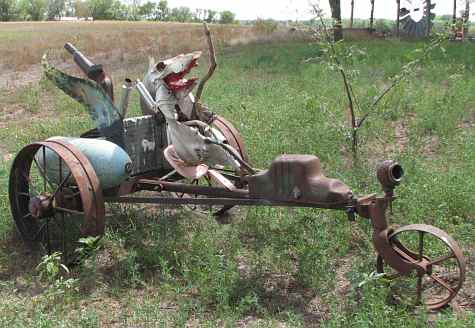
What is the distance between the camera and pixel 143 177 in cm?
548

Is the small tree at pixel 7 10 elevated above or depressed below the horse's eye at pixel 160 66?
above

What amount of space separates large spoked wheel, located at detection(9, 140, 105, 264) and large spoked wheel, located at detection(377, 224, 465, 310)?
2.10 m

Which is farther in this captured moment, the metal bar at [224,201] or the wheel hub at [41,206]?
the wheel hub at [41,206]

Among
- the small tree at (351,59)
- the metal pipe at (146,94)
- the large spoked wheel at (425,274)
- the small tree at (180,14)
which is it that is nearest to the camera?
the large spoked wheel at (425,274)

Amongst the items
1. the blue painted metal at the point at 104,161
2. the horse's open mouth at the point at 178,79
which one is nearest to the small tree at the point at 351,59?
A: the horse's open mouth at the point at 178,79

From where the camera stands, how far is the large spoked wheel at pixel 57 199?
4680 mm

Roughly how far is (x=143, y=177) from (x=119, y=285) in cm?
113

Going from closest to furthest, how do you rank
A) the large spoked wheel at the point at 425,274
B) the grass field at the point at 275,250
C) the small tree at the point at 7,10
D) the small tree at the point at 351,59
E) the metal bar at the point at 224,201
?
the large spoked wheel at the point at 425,274
the grass field at the point at 275,250
the metal bar at the point at 224,201
the small tree at the point at 351,59
the small tree at the point at 7,10

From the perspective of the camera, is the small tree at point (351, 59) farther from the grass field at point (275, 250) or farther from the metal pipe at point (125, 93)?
the metal pipe at point (125, 93)

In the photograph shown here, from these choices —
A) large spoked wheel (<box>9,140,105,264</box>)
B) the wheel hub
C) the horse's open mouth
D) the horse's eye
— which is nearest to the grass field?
large spoked wheel (<box>9,140,105,264</box>)

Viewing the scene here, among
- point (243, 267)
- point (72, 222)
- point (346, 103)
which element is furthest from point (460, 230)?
point (346, 103)

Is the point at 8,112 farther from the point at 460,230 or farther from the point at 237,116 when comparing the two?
the point at 460,230

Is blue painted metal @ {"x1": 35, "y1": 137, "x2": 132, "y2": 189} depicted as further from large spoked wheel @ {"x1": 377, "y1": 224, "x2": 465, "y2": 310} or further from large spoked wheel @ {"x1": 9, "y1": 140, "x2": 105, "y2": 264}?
large spoked wheel @ {"x1": 377, "y1": 224, "x2": 465, "y2": 310}

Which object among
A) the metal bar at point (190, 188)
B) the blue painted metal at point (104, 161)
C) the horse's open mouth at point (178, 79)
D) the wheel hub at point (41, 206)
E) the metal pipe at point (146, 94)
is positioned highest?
the horse's open mouth at point (178, 79)
